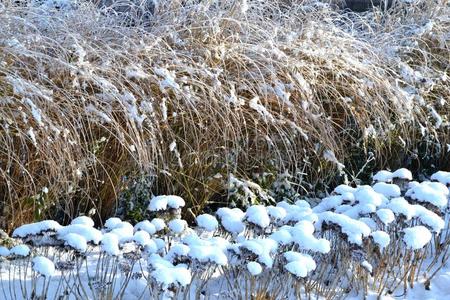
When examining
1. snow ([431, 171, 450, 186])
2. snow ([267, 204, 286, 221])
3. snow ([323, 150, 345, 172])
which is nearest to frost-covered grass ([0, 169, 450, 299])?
snow ([267, 204, 286, 221])

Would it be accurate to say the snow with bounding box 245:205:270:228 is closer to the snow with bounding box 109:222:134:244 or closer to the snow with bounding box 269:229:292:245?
the snow with bounding box 269:229:292:245

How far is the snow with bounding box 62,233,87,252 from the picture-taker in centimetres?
285

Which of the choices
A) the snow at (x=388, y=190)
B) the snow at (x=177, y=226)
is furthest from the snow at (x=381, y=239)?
the snow at (x=177, y=226)

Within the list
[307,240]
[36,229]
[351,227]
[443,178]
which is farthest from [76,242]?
[443,178]

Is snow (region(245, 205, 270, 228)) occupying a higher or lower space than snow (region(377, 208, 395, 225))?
higher

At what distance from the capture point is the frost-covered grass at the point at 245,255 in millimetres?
2914

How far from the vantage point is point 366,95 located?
4.96 metres

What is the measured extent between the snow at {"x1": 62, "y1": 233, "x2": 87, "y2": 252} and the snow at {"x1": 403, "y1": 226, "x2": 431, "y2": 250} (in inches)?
49.1

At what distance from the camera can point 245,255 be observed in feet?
9.68

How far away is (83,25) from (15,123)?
141 cm

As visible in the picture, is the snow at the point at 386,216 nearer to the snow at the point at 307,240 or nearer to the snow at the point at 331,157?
the snow at the point at 307,240

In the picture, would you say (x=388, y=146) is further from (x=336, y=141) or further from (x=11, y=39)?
(x=11, y=39)

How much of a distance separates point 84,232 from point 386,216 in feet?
4.03

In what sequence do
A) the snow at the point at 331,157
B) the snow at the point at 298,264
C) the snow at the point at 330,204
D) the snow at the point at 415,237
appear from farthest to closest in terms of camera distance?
the snow at the point at 331,157
the snow at the point at 330,204
the snow at the point at 415,237
the snow at the point at 298,264
